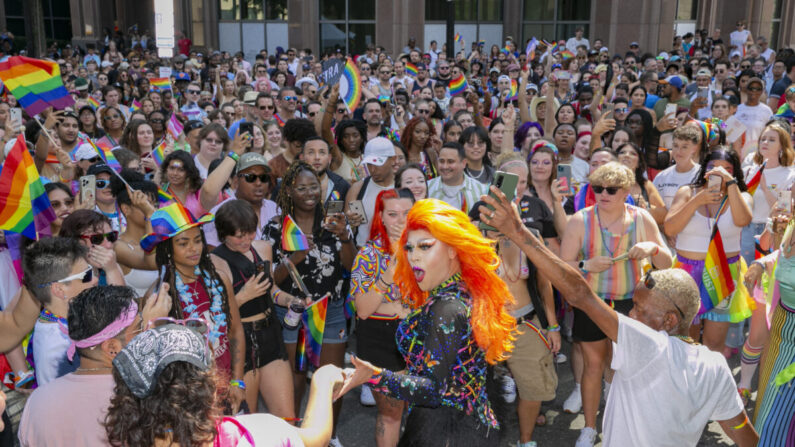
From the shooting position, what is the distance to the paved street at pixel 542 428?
471cm

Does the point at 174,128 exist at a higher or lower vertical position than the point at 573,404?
higher

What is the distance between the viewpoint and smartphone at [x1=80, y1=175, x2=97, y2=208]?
5.05 metres

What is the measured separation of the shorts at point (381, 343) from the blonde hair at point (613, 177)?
5.51 feet

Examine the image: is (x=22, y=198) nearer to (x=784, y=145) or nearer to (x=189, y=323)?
(x=189, y=323)

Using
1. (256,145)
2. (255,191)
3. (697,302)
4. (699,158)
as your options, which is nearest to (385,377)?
(697,302)

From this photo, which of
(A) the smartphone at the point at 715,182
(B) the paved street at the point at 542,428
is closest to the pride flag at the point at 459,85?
(A) the smartphone at the point at 715,182

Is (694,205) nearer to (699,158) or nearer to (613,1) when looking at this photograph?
(699,158)

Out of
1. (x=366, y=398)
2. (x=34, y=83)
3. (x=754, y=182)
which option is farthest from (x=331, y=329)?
(x=754, y=182)

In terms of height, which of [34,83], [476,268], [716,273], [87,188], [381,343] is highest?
[34,83]

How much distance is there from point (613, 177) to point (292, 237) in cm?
222

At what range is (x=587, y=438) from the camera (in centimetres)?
449

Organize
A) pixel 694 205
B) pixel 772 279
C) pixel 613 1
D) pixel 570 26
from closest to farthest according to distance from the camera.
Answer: pixel 772 279
pixel 694 205
pixel 613 1
pixel 570 26

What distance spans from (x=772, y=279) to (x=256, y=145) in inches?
213

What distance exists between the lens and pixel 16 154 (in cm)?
473
